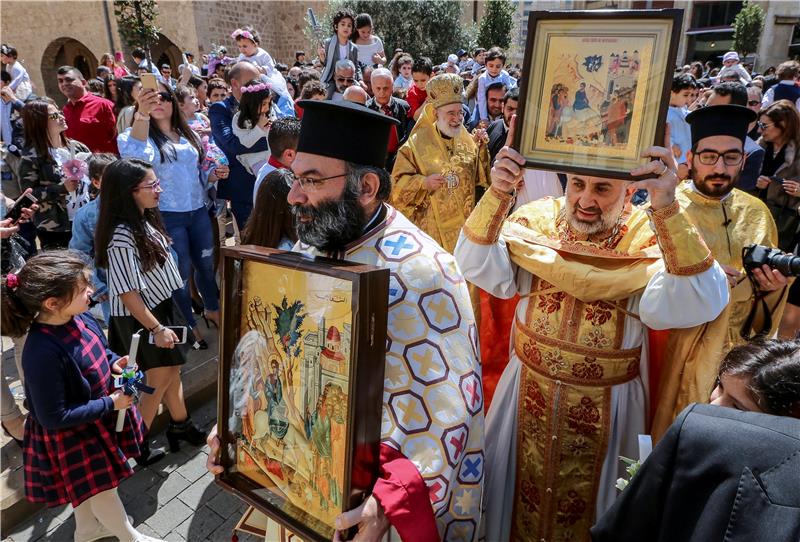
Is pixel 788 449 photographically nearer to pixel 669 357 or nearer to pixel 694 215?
pixel 669 357

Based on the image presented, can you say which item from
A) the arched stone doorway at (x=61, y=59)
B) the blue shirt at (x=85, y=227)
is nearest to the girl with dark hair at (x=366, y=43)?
the blue shirt at (x=85, y=227)

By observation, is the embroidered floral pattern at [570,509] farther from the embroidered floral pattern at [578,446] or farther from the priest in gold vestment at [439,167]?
the priest in gold vestment at [439,167]

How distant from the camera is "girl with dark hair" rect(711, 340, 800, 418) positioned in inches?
44.6

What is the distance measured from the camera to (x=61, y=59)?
23062 mm

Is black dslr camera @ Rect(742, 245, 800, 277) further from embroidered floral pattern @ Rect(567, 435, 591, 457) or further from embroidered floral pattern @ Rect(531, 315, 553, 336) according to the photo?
embroidered floral pattern @ Rect(567, 435, 591, 457)

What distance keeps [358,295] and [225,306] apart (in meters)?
0.51

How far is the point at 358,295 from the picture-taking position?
1.20 m

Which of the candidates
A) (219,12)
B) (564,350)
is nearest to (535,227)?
(564,350)

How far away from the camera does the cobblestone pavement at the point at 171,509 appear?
3.09 metres

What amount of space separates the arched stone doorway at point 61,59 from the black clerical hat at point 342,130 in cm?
2465

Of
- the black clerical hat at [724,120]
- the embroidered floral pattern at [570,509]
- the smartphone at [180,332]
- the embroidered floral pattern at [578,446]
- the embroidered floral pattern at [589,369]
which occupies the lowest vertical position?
the embroidered floral pattern at [570,509]

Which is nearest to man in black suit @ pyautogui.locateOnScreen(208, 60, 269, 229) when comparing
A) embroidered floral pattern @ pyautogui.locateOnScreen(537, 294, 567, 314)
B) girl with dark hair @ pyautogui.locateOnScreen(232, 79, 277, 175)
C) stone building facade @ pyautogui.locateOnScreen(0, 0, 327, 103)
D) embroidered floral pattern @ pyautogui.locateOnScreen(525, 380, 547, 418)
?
girl with dark hair @ pyautogui.locateOnScreen(232, 79, 277, 175)

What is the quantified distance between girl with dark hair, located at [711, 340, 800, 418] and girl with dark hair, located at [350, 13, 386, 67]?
9.74 metres

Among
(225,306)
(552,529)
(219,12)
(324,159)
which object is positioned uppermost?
(219,12)
